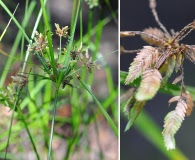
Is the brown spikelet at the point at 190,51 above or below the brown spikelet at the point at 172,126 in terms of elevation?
above

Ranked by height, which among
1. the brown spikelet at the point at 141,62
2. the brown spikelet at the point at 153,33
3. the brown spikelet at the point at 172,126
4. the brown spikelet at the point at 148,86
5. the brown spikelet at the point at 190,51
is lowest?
the brown spikelet at the point at 172,126

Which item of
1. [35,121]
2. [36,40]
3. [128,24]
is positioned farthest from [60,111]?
[128,24]

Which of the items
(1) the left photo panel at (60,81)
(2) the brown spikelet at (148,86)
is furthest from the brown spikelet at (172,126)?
(1) the left photo panel at (60,81)

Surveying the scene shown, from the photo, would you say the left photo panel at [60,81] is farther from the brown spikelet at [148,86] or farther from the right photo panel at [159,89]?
the brown spikelet at [148,86]

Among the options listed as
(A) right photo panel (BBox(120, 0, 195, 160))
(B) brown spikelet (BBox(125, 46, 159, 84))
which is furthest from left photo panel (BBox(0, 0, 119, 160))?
(B) brown spikelet (BBox(125, 46, 159, 84))

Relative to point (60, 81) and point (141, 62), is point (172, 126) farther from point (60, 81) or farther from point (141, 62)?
point (60, 81)
